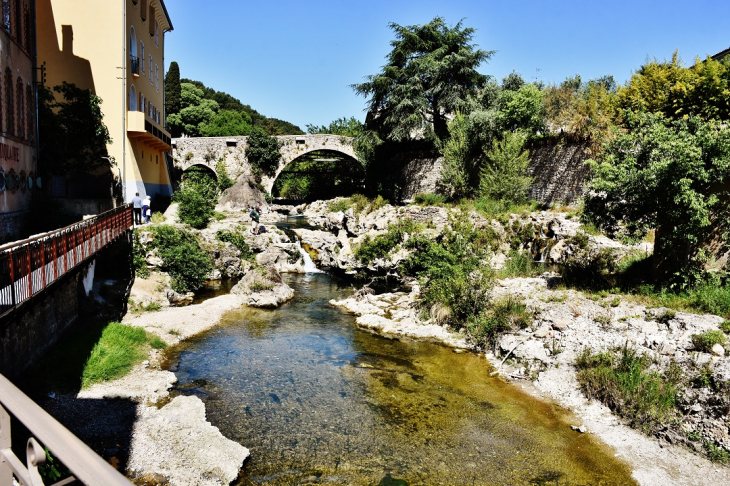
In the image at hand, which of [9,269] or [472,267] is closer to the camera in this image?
[9,269]

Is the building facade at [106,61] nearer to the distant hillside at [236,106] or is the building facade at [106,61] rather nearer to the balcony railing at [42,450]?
the balcony railing at [42,450]

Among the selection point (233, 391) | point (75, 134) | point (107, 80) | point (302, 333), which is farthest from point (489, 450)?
point (107, 80)

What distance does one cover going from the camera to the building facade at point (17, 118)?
15305 mm

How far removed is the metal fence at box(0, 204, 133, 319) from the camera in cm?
819

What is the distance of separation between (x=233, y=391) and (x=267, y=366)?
5.24 ft

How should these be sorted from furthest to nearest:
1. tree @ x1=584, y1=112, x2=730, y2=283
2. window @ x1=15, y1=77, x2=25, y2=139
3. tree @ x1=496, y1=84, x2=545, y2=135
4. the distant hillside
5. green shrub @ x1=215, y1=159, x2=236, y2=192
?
1. the distant hillside
2. green shrub @ x1=215, y1=159, x2=236, y2=192
3. tree @ x1=496, y1=84, x2=545, y2=135
4. window @ x1=15, y1=77, x2=25, y2=139
5. tree @ x1=584, y1=112, x2=730, y2=283

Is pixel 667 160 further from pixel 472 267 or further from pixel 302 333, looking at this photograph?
pixel 302 333

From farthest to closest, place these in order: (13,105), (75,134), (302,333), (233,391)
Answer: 1. (75,134)
2. (13,105)
3. (302,333)
4. (233,391)

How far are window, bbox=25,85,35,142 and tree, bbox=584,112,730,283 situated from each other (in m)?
19.4

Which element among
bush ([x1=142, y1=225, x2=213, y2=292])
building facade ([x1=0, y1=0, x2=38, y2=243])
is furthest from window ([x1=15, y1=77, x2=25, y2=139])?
bush ([x1=142, y1=225, x2=213, y2=292])

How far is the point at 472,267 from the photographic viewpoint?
17141mm

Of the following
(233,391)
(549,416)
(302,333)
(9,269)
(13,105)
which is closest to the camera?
(9,269)

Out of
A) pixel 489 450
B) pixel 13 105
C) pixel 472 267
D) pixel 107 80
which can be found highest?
pixel 107 80

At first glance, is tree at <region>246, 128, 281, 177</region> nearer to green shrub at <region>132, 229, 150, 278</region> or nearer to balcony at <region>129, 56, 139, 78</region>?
balcony at <region>129, 56, 139, 78</region>
